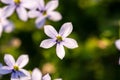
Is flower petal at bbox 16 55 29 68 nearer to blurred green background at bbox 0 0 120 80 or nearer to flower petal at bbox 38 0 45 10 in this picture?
flower petal at bbox 38 0 45 10

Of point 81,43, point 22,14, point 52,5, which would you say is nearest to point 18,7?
point 22,14

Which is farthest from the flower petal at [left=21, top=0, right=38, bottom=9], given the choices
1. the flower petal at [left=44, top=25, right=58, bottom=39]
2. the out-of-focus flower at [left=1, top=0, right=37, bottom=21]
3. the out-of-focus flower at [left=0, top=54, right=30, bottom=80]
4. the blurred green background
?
the blurred green background

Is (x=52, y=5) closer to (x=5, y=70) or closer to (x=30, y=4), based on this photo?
(x=30, y=4)

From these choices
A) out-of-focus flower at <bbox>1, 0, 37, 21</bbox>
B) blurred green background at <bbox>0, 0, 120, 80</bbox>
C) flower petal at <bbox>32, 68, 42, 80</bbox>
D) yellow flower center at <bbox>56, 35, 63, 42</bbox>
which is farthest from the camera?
blurred green background at <bbox>0, 0, 120, 80</bbox>

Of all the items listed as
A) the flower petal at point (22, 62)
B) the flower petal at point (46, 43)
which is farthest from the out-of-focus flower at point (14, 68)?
the flower petal at point (46, 43)

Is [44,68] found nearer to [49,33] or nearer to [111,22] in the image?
[111,22]

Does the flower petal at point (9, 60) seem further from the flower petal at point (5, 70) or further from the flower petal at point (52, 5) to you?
the flower petal at point (52, 5)

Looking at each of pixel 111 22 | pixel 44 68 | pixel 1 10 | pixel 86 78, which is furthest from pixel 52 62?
pixel 1 10
